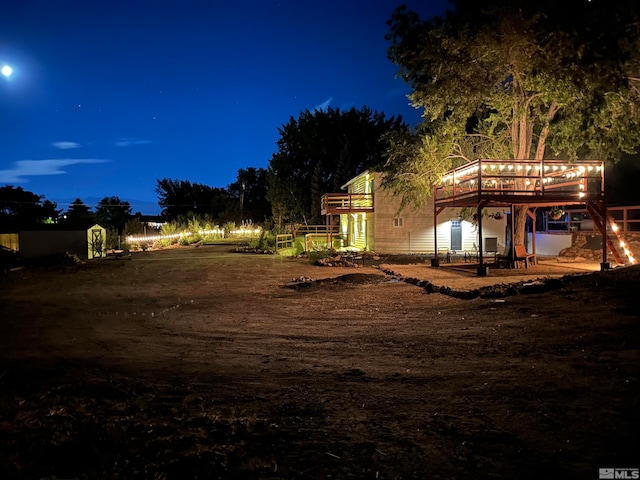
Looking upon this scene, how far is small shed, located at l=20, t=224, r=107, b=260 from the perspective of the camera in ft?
107

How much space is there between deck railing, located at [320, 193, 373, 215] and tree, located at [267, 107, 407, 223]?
19.9m

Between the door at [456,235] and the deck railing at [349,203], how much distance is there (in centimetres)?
555

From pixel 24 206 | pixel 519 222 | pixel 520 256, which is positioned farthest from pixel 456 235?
pixel 24 206

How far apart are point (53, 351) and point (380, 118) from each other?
5905 centimetres

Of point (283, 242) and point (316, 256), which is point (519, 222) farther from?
point (283, 242)

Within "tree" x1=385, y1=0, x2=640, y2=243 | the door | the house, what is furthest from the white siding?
"tree" x1=385, y1=0, x2=640, y2=243

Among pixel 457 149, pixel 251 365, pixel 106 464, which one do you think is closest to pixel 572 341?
pixel 251 365

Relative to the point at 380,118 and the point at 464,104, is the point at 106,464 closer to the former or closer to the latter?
the point at 464,104

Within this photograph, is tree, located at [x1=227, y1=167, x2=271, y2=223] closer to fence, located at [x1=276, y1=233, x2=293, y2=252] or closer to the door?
fence, located at [x1=276, y1=233, x2=293, y2=252]

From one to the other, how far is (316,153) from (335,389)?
57.9 meters

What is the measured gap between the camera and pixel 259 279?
69.5ft

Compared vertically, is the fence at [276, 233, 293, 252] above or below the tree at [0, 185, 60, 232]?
below

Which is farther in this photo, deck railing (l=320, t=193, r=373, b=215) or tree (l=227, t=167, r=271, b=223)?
tree (l=227, t=167, r=271, b=223)

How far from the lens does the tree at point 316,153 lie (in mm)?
58000
